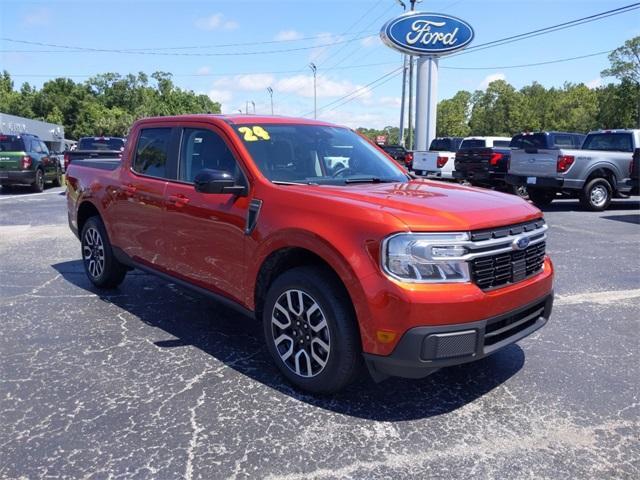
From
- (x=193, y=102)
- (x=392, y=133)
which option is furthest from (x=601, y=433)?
(x=392, y=133)

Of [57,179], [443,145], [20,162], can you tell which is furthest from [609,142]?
[57,179]

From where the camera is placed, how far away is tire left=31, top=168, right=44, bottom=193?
17.5 metres

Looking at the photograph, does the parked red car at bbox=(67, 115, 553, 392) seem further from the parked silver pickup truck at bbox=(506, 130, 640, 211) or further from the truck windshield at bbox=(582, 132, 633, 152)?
the truck windshield at bbox=(582, 132, 633, 152)

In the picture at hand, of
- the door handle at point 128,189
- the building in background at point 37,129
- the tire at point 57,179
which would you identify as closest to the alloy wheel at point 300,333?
the door handle at point 128,189

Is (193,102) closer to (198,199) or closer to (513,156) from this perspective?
(513,156)

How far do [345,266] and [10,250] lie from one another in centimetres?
692

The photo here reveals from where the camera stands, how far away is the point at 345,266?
310 cm

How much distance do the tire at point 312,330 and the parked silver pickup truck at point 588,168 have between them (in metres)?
11.1

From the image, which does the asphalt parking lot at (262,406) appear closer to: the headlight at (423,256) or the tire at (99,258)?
the tire at (99,258)

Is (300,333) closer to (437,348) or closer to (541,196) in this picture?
(437,348)

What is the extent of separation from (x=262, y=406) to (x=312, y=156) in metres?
1.94

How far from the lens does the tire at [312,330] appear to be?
3201mm

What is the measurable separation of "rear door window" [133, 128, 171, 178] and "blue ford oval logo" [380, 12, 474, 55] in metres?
22.1

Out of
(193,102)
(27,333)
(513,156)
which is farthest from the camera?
(193,102)
